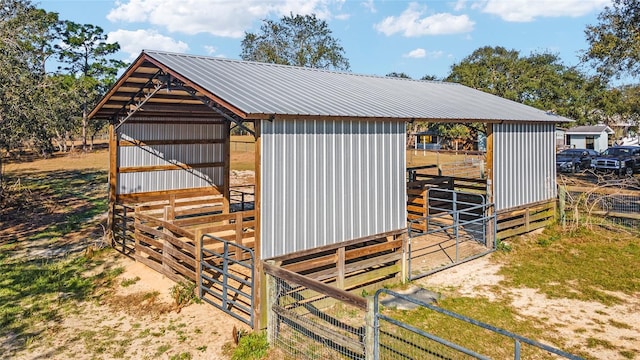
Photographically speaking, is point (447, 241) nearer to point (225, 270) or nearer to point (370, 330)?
point (225, 270)

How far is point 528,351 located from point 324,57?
4726 cm

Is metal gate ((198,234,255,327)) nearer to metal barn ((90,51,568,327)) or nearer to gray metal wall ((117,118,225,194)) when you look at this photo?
metal barn ((90,51,568,327))

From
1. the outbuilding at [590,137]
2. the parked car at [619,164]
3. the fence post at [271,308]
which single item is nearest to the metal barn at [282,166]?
the fence post at [271,308]

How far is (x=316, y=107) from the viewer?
8070 millimetres

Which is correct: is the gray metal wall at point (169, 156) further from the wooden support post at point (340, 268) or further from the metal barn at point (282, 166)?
the wooden support post at point (340, 268)

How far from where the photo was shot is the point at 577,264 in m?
10.5

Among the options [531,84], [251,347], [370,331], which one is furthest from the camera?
[531,84]

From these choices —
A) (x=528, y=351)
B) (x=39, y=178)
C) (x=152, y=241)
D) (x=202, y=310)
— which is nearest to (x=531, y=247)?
(x=528, y=351)

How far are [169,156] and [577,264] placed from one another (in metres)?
11.2

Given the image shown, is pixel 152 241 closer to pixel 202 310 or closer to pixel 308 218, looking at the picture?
pixel 202 310

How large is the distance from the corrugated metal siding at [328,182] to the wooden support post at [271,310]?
506 millimetres

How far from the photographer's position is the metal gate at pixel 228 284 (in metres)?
7.16

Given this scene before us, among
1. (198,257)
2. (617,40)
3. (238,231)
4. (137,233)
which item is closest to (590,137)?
(617,40)

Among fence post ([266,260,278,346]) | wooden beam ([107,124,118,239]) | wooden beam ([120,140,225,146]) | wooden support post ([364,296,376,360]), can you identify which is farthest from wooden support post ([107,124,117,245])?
wooden support post ([364,296,376,360])
